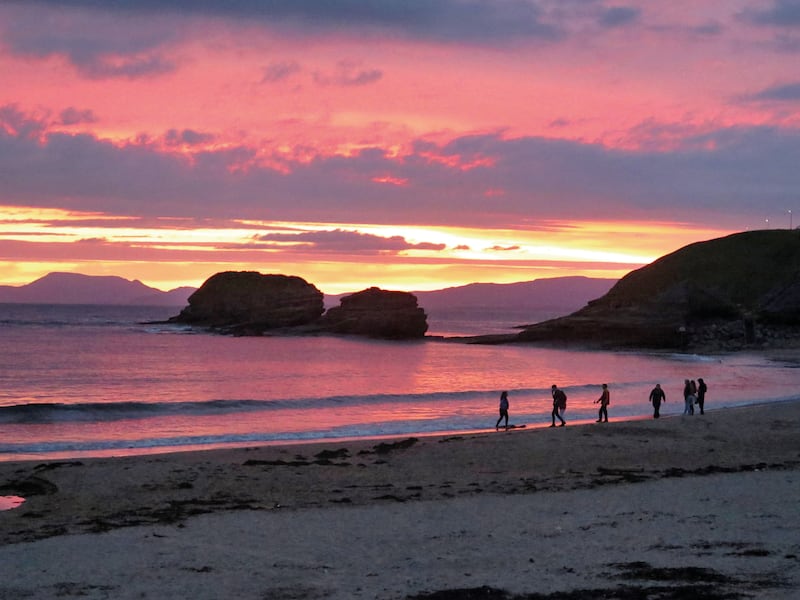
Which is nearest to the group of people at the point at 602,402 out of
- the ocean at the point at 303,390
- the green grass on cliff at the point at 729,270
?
the ocean at the point at 303,390

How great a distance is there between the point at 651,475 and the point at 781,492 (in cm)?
331

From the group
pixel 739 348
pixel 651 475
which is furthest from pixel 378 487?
pixel 739 348

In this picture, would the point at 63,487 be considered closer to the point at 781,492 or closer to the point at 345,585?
the point at 345,585

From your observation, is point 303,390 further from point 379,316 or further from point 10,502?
point 379,316

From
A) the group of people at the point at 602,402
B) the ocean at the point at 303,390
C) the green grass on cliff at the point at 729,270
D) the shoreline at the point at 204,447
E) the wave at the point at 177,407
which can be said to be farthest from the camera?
the green grass on cliff at the point at 729,270

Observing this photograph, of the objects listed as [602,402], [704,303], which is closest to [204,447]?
[602,402]

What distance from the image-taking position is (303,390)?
4372 centimetres

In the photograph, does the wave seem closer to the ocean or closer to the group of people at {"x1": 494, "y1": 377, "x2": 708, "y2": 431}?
the ocean

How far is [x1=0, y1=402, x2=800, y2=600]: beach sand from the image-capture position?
33.2 ft

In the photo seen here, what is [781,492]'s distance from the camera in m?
15.3

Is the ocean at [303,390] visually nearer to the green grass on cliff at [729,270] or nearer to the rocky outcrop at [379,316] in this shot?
the rocky outcrop at [379,316]

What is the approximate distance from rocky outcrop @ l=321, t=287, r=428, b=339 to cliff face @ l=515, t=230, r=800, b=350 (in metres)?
16.2

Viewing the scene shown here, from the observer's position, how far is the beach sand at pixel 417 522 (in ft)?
33.2

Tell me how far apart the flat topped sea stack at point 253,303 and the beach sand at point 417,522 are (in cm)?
9929
